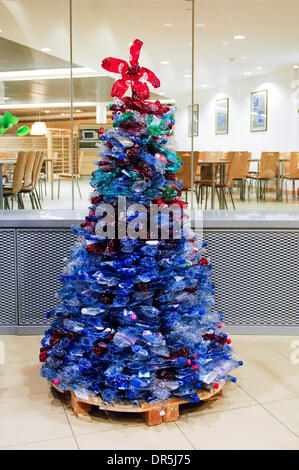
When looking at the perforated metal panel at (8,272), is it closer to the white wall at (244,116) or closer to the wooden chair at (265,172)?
the white wall at (244,116)

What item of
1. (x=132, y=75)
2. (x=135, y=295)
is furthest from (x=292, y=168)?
(x=135, y=295)

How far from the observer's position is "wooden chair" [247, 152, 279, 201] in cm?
444

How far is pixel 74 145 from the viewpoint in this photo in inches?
165

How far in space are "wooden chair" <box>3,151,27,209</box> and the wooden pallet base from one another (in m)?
2.34

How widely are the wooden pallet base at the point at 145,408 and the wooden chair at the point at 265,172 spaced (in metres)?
2.45

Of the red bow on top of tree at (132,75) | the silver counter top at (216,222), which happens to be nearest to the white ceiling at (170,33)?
the silver counter top at (216,222)

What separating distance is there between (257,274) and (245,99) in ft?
5.38

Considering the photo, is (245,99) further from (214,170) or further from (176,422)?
(176,422)

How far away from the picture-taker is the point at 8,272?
3.39 meters

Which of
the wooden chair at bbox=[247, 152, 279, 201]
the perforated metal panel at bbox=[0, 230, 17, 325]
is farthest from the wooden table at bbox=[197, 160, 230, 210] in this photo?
the perforated metal panel at bbox=[0, 230, 17, 325]

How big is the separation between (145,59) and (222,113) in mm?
772

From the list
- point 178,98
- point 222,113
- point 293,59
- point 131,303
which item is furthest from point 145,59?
point 131,303

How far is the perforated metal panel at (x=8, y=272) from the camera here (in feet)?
11.1

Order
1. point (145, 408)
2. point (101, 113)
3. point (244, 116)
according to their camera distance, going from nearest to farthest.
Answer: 1. point (145, 408)
2. point (101, 113)
3. point (244, 116)
